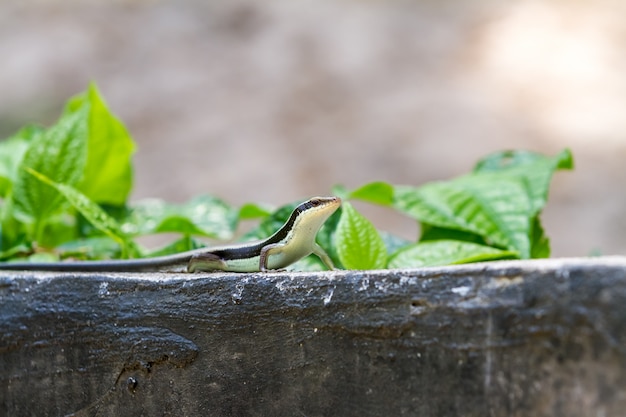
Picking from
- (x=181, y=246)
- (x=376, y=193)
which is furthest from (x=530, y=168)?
(x=181, y=246)

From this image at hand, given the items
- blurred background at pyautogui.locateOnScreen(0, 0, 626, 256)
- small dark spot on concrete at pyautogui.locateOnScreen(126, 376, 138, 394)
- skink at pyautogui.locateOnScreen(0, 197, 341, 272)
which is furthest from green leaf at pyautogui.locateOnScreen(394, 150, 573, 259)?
blurred background at pyautogui.locateOnScreen(0, 0, 626, 256)

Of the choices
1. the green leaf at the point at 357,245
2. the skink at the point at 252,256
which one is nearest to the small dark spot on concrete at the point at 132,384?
the skink at the point at 252,256

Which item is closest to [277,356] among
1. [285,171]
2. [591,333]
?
[591,333]

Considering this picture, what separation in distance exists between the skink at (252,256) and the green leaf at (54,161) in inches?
18.5

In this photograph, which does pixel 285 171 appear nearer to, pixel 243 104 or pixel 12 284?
pixel 243 104

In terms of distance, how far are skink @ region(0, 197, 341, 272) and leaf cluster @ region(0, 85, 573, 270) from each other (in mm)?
72

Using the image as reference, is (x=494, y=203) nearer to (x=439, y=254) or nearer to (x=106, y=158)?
(x=439, y=254)

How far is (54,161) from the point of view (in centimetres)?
238

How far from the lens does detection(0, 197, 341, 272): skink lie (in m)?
1.89

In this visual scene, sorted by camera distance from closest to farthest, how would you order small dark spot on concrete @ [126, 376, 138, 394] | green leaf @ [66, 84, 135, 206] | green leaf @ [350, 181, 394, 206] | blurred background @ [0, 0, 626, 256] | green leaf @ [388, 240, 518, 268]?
1. small dark spot on concrete @ [126, 376, 138, 394]
2. green leaf @ [388, 240, 518, 268]
3. green leaf @ [350, 181, 394, 206]
4. green leaf @ [66, 84, 135, 206]
5. blurred background @ [0, 0, 626, 256]

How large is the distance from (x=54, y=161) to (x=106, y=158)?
0.26 metres

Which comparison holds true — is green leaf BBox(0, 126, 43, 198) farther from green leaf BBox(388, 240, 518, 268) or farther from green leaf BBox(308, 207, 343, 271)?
green leaf BBox(388, 240, 518, 268)

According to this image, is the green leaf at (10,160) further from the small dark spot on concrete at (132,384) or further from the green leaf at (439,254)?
the green leaf at (439,254)

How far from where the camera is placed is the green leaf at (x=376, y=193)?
2.19m
